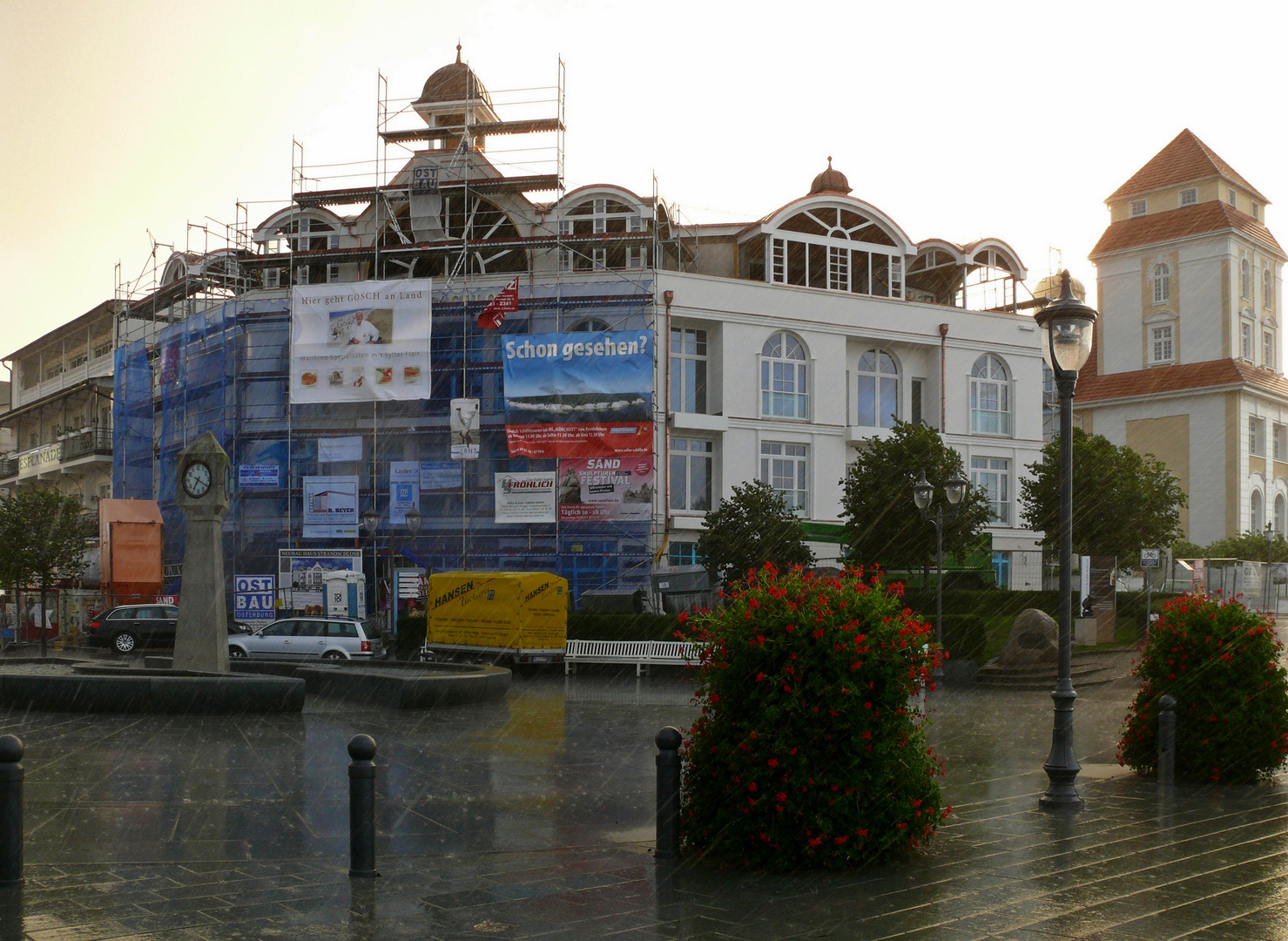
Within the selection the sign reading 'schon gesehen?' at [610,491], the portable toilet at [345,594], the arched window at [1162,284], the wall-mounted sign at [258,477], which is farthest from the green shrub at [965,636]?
the arched window at [1162,284]

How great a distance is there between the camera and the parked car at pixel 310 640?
2588cm

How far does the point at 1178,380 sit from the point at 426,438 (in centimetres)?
4139

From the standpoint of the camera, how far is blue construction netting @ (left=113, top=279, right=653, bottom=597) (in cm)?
3612

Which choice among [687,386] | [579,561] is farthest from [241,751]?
[687,386]

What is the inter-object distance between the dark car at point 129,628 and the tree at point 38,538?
7999 mm

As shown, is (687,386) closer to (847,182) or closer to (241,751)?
(847,182)

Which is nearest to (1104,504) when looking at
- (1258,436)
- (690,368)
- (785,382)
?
(785,382)

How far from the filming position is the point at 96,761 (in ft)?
37.2

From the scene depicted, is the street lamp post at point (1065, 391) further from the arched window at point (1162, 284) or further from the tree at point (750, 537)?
the arched window at point (1162, 284)

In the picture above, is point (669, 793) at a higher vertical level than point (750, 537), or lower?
lower

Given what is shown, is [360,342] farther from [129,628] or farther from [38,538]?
[38,538]

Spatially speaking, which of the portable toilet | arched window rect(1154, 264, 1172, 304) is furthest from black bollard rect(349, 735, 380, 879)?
arched window rect(1154, 264, 1172, 304)

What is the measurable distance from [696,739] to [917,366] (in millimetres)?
36109

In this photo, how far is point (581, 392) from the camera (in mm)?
35656
